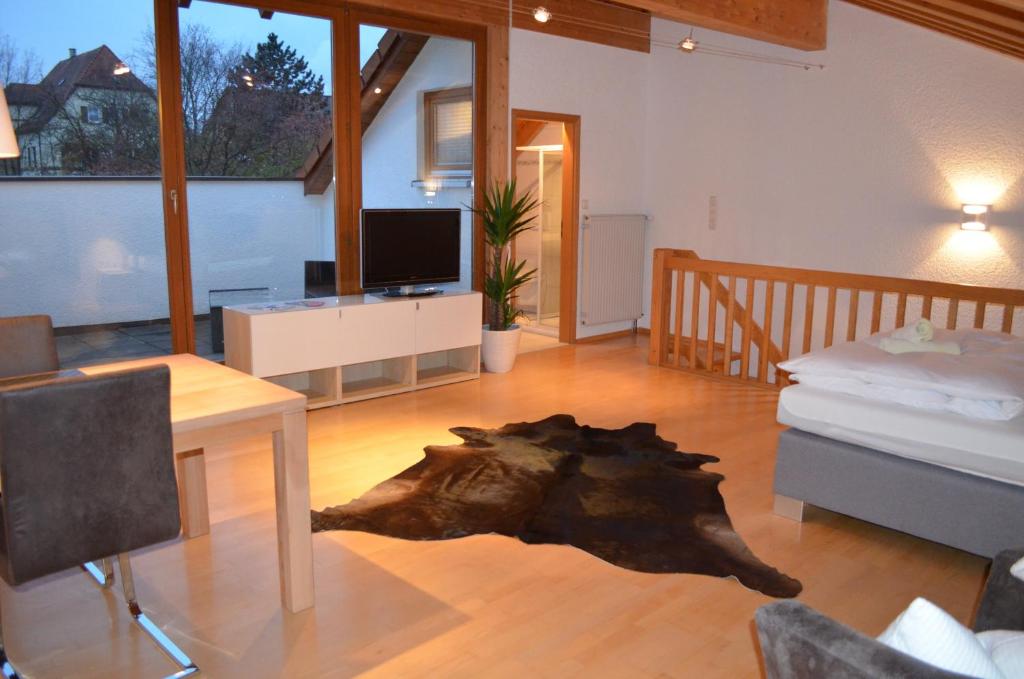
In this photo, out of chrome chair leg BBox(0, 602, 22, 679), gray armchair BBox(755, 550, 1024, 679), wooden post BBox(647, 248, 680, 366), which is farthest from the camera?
wooden post BBox(647, 248, 680, 366)

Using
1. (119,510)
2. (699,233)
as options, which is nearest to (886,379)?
(119,510)

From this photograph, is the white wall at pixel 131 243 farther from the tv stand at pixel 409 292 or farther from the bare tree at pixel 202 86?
the tv stand at pixel 409 292

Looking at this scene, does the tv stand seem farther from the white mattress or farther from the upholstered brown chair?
the upholstered brown chair

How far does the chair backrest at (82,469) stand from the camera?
210 centimetres

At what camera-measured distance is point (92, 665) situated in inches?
100

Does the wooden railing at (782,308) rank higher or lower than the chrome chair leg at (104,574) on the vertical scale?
higher

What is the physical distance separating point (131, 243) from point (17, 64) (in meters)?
1.10

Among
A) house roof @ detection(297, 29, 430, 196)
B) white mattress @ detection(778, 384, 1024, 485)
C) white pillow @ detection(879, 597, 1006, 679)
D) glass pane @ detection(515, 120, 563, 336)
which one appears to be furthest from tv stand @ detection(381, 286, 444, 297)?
white pillow @ detection(879, 597, 1006, 679)

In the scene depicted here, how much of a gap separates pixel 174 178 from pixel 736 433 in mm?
3699

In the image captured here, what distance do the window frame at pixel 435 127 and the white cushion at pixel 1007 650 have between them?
530 cm

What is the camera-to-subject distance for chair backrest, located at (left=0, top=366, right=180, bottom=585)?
82.8 inches

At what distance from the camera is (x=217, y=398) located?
2.69m

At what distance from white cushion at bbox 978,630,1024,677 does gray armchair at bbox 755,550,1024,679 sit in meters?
Answer: 0.27

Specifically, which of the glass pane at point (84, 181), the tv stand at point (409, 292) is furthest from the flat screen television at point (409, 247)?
the glass pane at point (84, 181)
